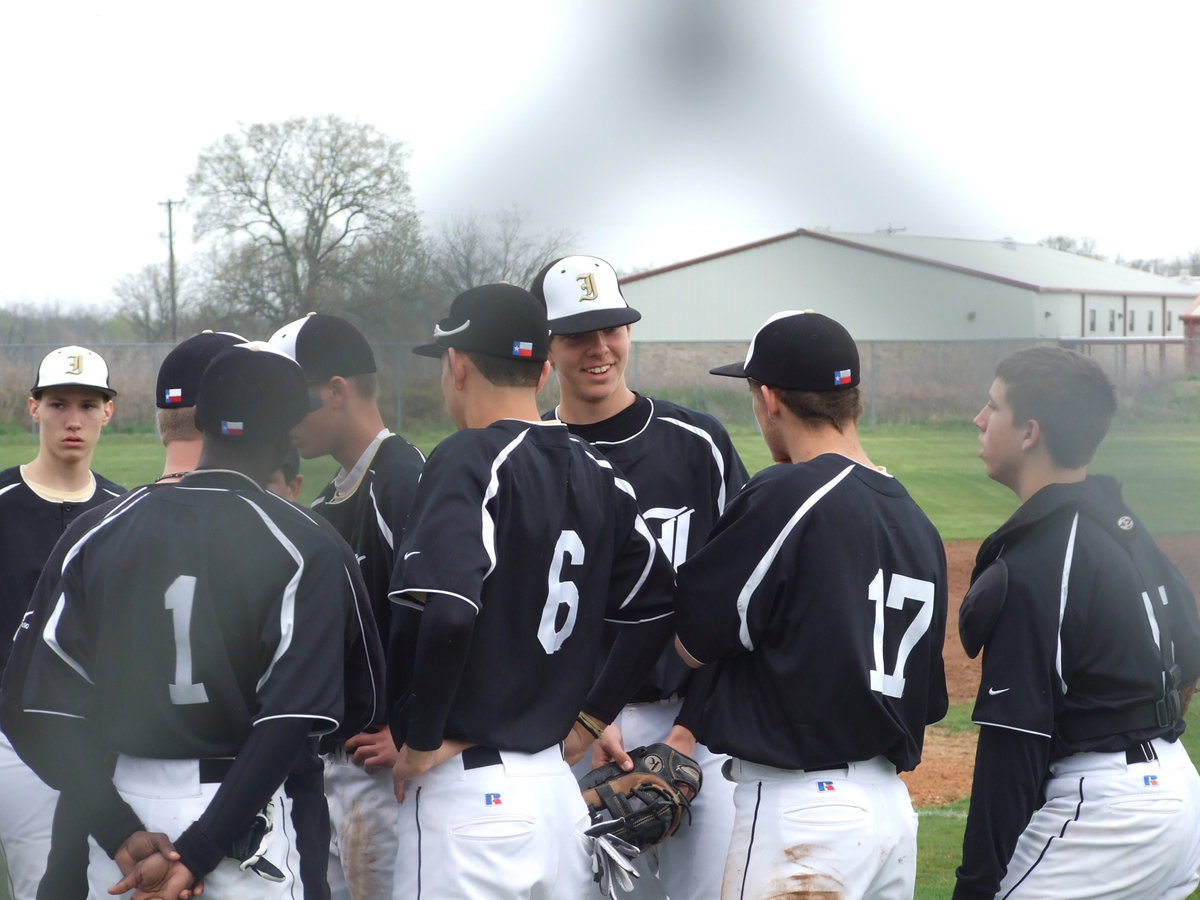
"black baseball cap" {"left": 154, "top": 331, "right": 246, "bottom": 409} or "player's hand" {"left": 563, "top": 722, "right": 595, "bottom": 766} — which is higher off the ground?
"black baseball cap" {"left": 154, "top": 331, "right": 246, "bottom": 409}

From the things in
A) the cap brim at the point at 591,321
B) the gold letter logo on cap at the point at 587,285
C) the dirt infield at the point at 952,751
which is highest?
the gold letter logo on cap at the point at 587,285

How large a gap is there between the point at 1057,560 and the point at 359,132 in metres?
1.86

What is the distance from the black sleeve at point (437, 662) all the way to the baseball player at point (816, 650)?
0.49 metres

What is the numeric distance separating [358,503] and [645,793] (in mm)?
999

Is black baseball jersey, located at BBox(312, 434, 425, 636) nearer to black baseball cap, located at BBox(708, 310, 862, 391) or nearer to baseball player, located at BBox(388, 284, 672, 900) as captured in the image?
baseball player, located at BBox(388, 284, 672, 900)

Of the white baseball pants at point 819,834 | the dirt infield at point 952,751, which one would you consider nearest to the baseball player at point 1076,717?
the white baseball pants at point 819,834

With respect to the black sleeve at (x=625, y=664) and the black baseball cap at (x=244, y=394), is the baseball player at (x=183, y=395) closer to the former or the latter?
the black baseball cap at (x=244, y=394)

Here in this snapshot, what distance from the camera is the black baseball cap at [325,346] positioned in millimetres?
2789

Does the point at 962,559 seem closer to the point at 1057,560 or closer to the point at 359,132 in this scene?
the point at 1057,560

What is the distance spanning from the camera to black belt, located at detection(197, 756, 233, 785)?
2.09 m

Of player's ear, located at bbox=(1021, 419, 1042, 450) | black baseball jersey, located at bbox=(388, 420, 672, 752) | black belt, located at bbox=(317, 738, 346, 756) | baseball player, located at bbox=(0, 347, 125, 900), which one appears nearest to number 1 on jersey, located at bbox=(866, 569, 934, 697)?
player's ear, located at bbox=(1021, 419, 1042, 450)

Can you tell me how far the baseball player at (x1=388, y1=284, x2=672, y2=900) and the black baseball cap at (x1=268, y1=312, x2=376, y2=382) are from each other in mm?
478

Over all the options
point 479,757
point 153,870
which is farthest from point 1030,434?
point 153,870

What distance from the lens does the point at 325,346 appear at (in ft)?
9.16
